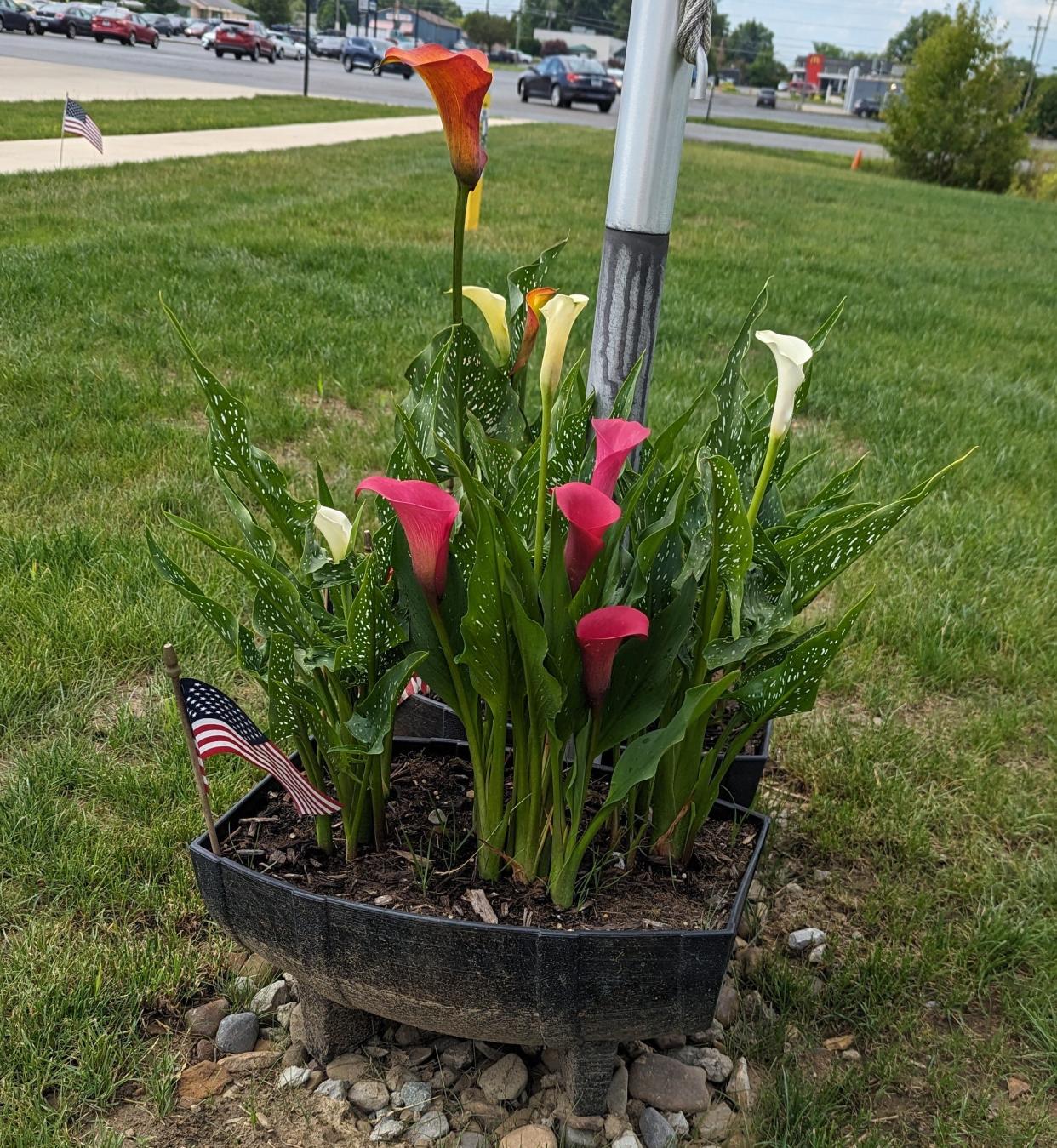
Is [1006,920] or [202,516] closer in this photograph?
[1006,920]

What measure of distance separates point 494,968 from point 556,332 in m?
0.73

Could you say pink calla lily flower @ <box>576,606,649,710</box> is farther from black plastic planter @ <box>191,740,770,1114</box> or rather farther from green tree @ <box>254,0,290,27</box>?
green tree @ <box>254,0,290,27</box>

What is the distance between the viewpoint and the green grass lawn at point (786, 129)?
2803 cm

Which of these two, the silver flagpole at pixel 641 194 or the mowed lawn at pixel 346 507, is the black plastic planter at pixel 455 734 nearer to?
the mowed lawn at pixel 346 507

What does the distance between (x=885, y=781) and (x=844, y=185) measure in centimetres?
1345

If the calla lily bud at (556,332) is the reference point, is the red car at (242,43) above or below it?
above

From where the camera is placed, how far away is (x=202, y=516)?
2791 mm

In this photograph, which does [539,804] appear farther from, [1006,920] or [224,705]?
[1006,920]

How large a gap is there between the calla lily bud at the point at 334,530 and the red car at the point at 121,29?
30.4m

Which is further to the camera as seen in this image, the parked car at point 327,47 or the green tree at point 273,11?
the green tree at point 273,11

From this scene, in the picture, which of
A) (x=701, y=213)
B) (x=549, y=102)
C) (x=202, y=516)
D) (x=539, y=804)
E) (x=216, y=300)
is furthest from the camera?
(x=549, y=102)

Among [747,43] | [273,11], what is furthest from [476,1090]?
[747,43]

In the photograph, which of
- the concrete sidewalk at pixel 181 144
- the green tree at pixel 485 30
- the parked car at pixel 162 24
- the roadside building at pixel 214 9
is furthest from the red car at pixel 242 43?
the green tree at pixel 485 30

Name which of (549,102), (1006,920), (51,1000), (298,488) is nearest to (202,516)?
(298,488)
